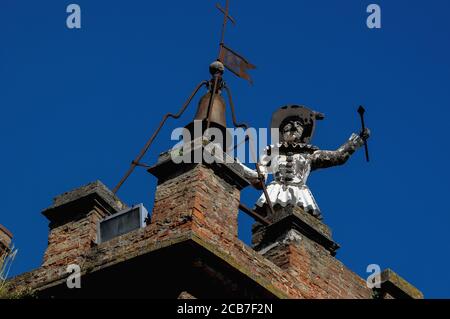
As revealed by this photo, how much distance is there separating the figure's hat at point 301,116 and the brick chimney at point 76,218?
449 cm

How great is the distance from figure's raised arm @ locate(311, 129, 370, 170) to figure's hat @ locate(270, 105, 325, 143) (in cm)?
65

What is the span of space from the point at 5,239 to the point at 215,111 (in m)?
3.48

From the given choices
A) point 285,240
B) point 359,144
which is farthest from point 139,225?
point 359,144

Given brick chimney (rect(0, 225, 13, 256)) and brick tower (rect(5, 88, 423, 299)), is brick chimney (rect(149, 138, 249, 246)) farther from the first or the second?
brick chimney (rect(0, 225, 13, 256))

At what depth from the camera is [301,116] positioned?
1981 cm

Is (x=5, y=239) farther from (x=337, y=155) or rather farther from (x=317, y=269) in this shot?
(x=337, y=155)

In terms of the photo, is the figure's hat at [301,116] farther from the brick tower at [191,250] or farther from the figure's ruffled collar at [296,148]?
the brick tower at [191,250]

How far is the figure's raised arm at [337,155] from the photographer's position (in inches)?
753

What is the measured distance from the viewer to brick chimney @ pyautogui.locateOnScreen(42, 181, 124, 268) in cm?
1560

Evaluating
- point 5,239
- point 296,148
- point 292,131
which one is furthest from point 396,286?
point 5,239

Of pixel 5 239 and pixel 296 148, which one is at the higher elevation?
pixel 296 148

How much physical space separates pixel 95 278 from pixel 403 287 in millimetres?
4215

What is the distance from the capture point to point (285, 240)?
1608 cm

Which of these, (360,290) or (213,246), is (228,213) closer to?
(213,246)
